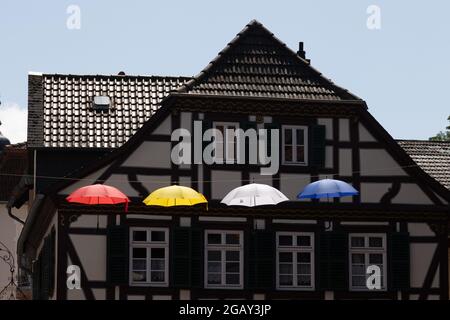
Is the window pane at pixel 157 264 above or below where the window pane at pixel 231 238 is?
below

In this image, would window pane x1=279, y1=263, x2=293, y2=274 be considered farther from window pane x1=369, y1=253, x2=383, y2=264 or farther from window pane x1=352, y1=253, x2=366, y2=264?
window pane x1=369, y1=253, x2=383, y2=264

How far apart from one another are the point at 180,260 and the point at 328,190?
3.55 m

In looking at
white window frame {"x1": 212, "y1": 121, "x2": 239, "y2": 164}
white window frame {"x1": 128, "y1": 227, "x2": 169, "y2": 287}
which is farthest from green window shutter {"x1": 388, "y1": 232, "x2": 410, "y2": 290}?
white window frame {"x1": 128, "y1": 227, "x2": 169, "y2": 287}

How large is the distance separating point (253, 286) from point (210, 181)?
2.47 m

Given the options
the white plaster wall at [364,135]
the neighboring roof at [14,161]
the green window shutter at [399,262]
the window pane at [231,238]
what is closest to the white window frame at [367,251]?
the green window shutter at [399,262]

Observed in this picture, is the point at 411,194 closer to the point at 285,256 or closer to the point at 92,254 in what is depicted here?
the point at 285,256

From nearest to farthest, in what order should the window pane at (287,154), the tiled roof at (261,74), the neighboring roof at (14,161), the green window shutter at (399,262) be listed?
the green window shutter at (399,262)
the window pane at (287,154)
the tiled roof at (261,74)
the neighboring roof at (14,161)

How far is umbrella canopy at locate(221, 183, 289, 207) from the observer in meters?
26.5

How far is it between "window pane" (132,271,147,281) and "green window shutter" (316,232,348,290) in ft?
12.6

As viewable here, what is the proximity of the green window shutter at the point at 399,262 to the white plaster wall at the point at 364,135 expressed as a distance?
2.17 metres

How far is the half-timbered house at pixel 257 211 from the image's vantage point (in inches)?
1107

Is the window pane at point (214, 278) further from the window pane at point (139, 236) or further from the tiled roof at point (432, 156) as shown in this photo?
the tiled roof at point (432, 156)

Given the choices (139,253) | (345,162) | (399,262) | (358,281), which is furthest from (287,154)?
(139,253)
